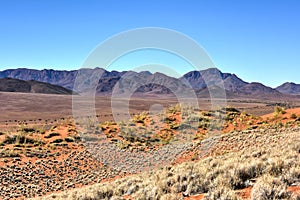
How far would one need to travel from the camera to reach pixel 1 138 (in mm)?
28875

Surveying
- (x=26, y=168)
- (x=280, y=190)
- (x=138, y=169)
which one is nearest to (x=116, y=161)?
(x=138, y=169)

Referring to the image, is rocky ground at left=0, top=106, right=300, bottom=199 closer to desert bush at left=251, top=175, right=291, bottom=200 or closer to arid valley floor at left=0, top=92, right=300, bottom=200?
arid valley floor at left=0, top=92, right=300, bottom=200

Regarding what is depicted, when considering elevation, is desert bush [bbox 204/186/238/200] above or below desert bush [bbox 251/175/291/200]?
below

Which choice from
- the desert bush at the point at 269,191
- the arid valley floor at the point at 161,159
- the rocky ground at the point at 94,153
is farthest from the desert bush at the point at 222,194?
the rocky ground at the point at 94,153

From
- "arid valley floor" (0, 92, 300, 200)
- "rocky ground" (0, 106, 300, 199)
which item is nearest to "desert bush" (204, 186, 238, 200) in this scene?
"arid valley floor" (0, 92, 300, 200)

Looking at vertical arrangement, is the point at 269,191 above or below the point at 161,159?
above

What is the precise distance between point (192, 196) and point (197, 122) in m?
23.5

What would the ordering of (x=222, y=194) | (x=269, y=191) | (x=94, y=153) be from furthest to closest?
(x=94, y=153)
(x=222, y=194)
(x=269, y=191)

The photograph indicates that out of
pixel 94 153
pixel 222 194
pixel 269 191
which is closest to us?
pixel 269 191

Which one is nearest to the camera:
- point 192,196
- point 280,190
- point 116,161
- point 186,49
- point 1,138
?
point 280,190

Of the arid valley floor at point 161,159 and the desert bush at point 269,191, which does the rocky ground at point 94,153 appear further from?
the desert bush at point 269,191

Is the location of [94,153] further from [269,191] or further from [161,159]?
[269,191]

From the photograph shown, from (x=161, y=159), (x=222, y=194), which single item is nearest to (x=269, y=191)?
(x=222, y=194)

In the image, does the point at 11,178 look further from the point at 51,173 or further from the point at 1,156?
the point at 1,156
